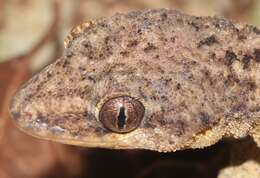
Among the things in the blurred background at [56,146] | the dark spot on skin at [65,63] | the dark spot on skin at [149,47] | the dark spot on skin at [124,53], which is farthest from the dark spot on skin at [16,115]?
the blurred background at [56,146]

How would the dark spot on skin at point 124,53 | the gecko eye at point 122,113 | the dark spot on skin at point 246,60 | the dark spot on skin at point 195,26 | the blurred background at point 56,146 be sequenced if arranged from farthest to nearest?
the blurred background at point 56,146 < the dark spot on skin at point 195,26 < the dark spot on skin at point 246,60 < the dark spot on skin at point 124,53 < the gecko eye at point 122,113

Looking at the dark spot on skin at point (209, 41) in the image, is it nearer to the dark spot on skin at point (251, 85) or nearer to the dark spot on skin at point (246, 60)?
→ the dark spot on skin at point (246, 60)

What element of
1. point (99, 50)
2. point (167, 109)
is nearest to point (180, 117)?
point (167, 109)

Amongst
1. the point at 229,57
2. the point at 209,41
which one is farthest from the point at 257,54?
the point at 209,41

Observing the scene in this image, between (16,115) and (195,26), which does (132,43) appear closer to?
(195,26)

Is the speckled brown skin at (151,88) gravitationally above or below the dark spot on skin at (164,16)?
below

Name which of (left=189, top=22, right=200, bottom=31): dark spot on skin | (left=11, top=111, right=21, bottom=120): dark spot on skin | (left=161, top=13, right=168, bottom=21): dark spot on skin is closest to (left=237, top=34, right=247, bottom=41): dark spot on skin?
(left=189, top=22, right=200, bottom=31): dark spot on skin

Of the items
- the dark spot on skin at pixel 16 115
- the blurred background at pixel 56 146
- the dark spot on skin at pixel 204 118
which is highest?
the blurred background at pixel 56 146
